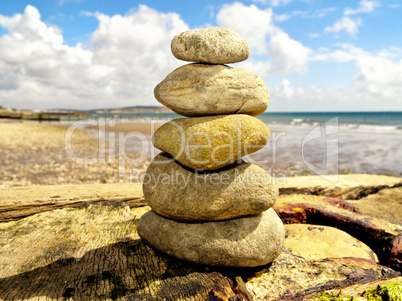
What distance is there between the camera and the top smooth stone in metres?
3.49

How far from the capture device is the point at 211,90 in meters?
3.48

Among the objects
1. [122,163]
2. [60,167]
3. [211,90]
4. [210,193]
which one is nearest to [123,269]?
[210,193]

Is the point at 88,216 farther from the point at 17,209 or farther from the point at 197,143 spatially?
the point at 197,143

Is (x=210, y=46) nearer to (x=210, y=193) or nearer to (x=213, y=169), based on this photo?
(x=213, y=169)

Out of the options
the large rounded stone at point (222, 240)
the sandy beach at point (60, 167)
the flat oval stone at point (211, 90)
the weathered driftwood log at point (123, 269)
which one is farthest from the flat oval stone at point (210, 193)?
the sandy beach at point (60, 167)

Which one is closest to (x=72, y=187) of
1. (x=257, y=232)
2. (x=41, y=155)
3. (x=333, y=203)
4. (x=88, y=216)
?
(x=88, y=216)

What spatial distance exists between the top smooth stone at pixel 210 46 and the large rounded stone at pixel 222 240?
7.07 ft

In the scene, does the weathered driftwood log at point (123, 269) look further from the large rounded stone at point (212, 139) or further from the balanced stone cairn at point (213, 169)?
the large rounded stone at point (212, 139)

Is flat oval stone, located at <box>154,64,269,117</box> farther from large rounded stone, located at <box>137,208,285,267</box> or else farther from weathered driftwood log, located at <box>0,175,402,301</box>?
weathered driftwood log, located at <box>0,175,402,301</box>

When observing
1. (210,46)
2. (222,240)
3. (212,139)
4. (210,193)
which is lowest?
(222,240)

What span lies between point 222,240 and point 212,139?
4.15 ft

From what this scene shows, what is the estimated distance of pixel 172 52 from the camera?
3766 mm

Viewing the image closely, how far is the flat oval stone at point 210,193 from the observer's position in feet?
11.6

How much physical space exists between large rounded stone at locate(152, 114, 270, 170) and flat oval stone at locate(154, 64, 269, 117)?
15 cm
